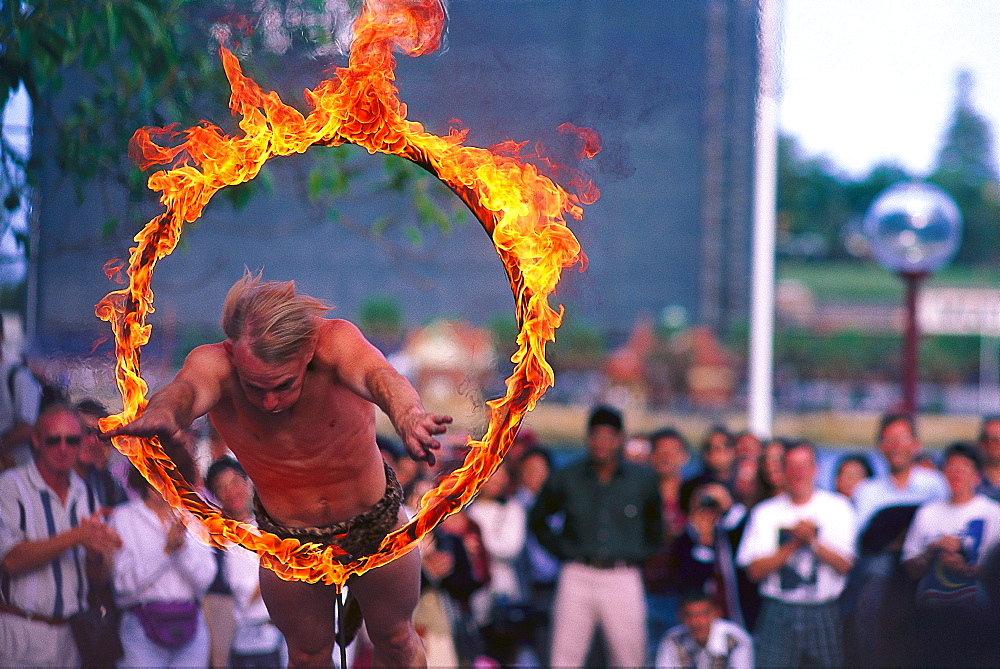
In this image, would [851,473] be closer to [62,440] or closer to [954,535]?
[954,535]

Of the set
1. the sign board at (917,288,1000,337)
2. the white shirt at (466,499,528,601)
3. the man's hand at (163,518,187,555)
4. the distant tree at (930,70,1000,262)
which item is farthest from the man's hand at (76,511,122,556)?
the sign board at (917,288,1000,337)

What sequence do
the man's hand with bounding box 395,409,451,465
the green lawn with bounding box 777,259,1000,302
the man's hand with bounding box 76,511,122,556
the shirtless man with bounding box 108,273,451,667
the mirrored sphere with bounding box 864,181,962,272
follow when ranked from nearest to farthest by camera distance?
the man's hand with bounding box 395,409,451,465 < the shirtless man with bounding box 108,273,451,667 < the man's hand with bounding box 76,511,122,556 < the mirrored sphere with bounding box 864,181,962,272 < the green lawn with bounding box 777,259,1000,302

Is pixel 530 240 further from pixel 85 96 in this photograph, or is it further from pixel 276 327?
pixel 85 96

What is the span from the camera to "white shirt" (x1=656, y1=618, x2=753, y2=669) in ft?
13.5

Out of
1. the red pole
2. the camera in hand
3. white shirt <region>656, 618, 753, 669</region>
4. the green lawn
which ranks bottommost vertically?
white shirt <region>656, 618, 753, 669</region>

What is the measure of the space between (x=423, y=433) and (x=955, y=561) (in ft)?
8.99

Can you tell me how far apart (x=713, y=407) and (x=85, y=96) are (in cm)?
1006

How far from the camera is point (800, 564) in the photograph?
13.6ft

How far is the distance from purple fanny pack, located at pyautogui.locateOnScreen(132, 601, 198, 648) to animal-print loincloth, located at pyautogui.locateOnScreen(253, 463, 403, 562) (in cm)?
130

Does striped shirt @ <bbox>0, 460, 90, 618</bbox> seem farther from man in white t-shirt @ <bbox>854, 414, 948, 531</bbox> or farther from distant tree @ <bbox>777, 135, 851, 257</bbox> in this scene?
distant tree @ <bbox>777, 135, 851, 257</bbox>

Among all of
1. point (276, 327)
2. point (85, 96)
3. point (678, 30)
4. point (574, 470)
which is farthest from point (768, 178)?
point (276, 327)

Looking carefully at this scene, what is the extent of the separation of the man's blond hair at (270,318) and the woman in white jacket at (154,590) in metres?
1.46

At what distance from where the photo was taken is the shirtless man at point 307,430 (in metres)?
2.49

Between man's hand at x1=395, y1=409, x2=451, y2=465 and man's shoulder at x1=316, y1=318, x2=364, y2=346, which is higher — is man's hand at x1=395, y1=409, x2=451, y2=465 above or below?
below
